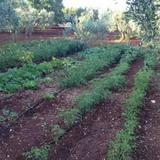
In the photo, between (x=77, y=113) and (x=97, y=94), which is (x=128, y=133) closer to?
(x=77, y=113)

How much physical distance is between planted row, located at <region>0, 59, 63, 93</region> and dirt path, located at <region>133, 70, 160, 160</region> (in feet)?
13.5

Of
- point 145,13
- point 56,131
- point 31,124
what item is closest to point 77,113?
point 31,124

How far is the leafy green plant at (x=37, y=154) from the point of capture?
831 cm

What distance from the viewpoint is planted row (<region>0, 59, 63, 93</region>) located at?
47.6 ft

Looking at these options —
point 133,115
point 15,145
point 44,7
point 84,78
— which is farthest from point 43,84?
point 44,7

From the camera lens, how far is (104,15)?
5503 centimetres

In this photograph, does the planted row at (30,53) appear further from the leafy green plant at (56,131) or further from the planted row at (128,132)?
the leafy green plant at (56,131)

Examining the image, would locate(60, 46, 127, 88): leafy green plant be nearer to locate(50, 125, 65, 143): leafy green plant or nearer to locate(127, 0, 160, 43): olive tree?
locate(127, 0, 160, 43): olive tree

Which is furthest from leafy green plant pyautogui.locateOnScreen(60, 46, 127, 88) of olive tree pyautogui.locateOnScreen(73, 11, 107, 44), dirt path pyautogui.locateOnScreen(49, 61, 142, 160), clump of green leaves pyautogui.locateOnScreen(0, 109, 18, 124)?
olive tree pyautogui.locateOnScreen(73, 11, 107, 44)

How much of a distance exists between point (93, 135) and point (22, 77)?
689 cm

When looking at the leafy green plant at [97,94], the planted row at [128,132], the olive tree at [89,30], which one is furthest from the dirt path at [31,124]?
the olive tree at [89,30]

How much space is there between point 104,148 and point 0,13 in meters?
13.8

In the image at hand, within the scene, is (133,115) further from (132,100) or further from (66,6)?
(66,6)

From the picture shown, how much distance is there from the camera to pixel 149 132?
1030 cm
